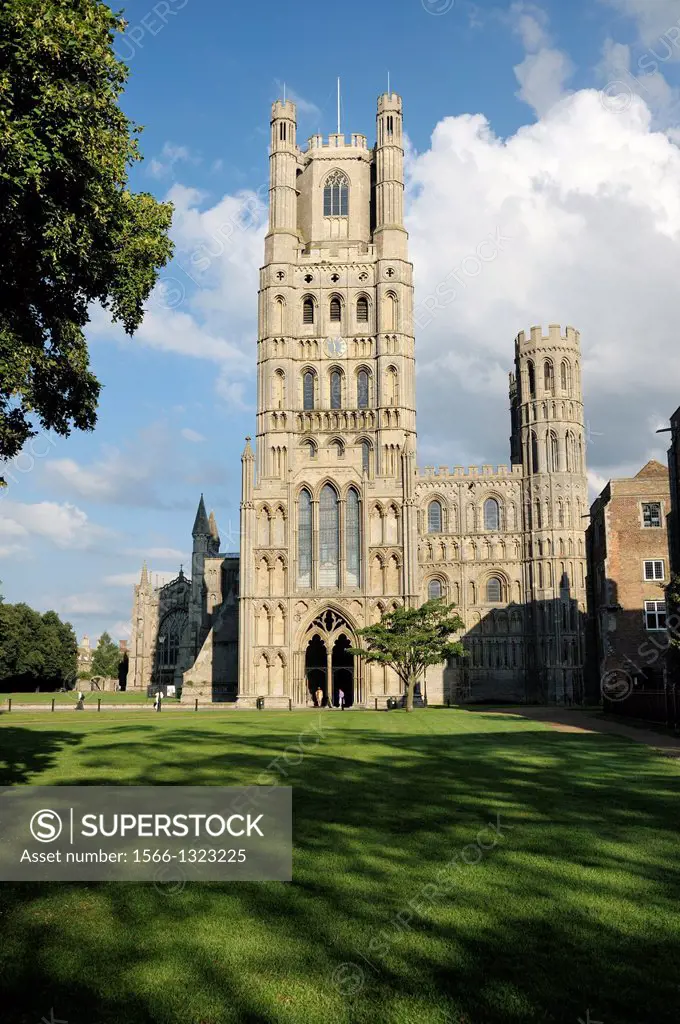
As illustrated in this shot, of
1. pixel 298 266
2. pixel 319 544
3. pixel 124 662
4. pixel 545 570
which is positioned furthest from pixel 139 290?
pixel 124 662

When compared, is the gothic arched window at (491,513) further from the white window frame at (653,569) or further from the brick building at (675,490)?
the brick building at (675,490)

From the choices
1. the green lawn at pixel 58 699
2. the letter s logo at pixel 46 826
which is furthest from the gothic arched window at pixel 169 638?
the letter s logo at pixel 46 826

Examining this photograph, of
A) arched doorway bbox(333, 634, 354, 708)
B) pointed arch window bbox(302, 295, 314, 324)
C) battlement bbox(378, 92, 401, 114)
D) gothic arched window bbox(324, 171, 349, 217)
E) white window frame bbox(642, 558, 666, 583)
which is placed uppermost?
battlement bbox(378, 92, 401, 114)

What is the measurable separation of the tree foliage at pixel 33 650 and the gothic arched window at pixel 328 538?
31440 millimetres

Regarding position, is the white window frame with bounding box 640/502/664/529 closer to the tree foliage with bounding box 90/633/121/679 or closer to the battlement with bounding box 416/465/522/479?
the battlement with bounding box 416/465/522/479

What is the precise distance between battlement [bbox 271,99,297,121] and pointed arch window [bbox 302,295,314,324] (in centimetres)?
1702

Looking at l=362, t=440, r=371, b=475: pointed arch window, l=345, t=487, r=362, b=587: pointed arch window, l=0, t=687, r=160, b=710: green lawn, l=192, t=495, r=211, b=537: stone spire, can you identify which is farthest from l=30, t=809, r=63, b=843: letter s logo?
l=192, t=495, r=211, b=537: stone spire

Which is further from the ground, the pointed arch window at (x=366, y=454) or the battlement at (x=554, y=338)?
the battlement at (x=554, y=338)

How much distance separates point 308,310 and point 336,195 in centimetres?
1194

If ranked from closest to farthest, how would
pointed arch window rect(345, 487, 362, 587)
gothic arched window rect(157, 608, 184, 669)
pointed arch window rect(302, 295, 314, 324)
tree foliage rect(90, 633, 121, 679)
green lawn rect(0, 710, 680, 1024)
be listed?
green lawn rect(0, 710, 680, 1024) < pointed arch window rect(345, 487, 362, 587) < pointed arch window rect(302, 295, 314, 324) < gothic arched window rect(157, 608, 184, 669) < tree foliage rect(90, 633, 121, 679)

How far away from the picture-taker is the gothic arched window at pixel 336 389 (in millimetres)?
73938

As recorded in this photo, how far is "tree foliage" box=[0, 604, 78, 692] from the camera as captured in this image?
277ft

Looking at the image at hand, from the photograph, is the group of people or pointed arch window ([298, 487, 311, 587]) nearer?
the group of people

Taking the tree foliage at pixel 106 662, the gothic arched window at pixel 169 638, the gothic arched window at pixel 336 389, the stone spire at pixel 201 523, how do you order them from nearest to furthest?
the gothic arched window at pixel 336 389, the stone spire at pixel 201 523, the gothic arched window at pixel 169 638, the tree foliage at pixel 106 662
